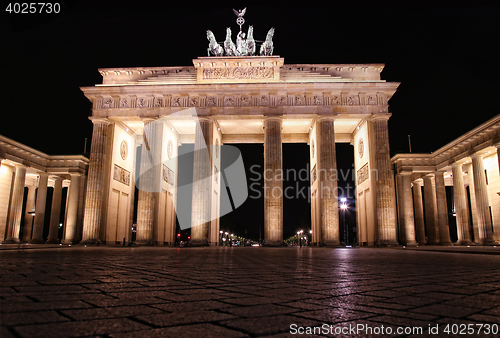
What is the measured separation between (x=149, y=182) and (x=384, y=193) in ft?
61.5

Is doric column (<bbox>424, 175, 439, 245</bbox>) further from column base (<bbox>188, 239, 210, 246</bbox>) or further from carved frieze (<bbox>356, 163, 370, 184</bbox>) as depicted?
column base (<bbox>188, 239, 210, 246</bbox>)

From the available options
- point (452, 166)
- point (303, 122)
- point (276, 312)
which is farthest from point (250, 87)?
point (276, 312)

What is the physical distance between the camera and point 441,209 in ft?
114

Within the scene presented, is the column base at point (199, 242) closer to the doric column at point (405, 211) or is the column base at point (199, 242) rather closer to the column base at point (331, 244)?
the column base at point (331, 244)

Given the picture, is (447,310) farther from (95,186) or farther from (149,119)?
(95,186)

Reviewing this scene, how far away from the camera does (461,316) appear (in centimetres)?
201

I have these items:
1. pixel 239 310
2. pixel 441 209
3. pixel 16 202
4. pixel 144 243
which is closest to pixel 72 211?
pixel 16 202

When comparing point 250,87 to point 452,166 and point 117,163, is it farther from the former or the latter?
point 452,166

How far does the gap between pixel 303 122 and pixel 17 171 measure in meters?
27.4

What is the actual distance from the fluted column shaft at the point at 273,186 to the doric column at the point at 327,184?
3209mm

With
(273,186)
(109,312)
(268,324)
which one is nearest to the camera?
(268,324)

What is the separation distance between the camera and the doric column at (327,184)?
2736cm

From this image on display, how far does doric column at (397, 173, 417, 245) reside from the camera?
3004cm

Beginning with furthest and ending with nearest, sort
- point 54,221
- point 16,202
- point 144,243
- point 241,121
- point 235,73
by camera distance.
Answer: point 54,221 < point 16,202 < point 241,121 < point 235,73 < point 144,243
